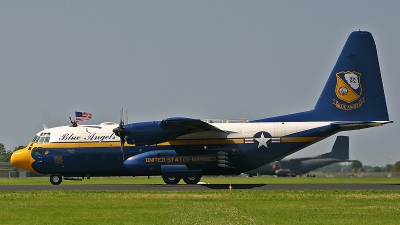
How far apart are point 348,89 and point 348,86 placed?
0.20 metres

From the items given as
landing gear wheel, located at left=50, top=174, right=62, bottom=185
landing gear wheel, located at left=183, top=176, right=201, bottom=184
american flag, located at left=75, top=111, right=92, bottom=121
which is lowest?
landing gear wheel, located at left=183, top=176, right=201, bottom=184

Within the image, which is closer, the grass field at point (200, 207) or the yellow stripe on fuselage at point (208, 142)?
the grass field at point (200, 207)

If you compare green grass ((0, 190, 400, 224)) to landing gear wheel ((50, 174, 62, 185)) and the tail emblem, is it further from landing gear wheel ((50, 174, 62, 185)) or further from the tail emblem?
the tail emblem

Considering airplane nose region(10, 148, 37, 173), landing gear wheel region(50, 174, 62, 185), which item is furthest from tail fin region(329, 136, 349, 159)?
airplane nose region(10, 148, 37, 173)

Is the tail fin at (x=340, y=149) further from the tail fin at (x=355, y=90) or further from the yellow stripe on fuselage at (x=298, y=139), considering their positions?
the yellow stripe on fuselage at (x=298, y=139)

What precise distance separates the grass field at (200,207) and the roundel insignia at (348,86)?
33.1ft

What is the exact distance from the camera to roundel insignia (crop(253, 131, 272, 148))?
138 ft

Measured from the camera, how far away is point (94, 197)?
106 feet

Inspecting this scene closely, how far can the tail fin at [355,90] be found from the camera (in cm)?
4228

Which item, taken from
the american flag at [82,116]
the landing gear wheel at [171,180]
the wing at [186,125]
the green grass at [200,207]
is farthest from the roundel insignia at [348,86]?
the american flag at [82,116]

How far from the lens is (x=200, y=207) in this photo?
27.0 metres

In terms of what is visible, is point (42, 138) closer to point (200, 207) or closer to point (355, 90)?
point (200, 207)

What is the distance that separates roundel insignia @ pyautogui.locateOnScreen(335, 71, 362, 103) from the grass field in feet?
33.1

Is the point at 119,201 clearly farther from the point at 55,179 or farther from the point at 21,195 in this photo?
the point at 55,179
